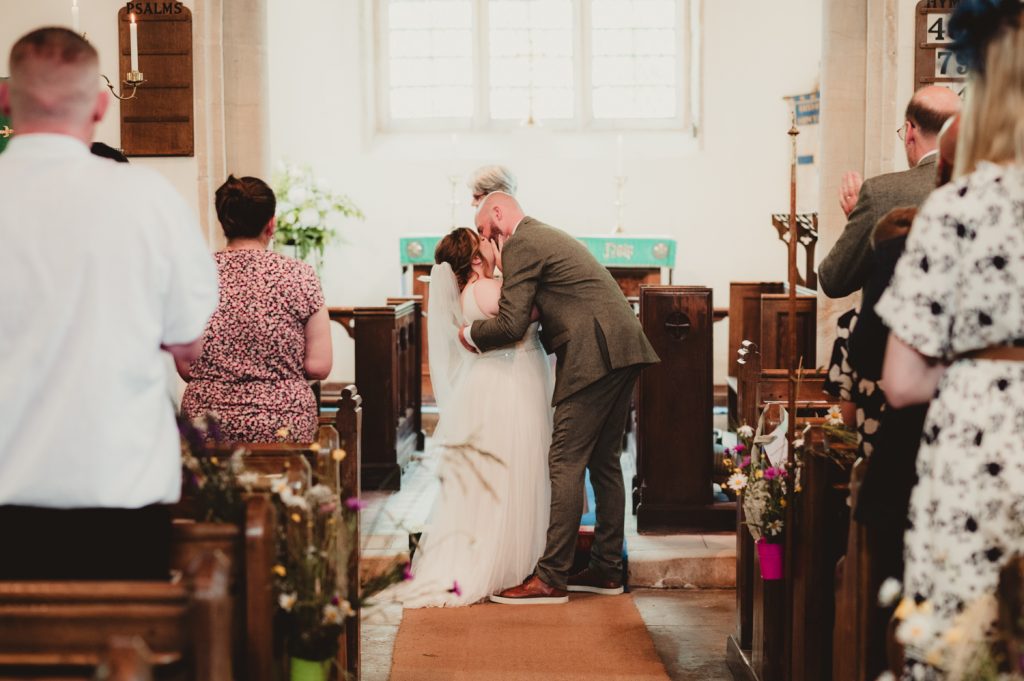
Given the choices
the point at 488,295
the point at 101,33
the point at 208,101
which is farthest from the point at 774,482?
the point at 101,33

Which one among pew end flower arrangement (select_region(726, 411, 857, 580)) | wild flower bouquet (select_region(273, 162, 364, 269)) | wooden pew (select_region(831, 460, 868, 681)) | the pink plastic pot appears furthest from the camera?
wild flower bouquet (select_region(273, 162, 364, 269))

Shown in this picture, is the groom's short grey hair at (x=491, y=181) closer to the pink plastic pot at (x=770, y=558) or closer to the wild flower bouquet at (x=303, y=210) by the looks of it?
the pink plastic pot at (x=770, y=558)

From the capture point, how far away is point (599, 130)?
1254 cm

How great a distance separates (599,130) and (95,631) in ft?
35.9

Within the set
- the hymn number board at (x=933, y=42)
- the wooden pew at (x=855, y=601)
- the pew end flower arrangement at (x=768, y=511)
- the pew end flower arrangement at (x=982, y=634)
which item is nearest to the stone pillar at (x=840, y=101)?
the hymn number board at (x=933, y=42)

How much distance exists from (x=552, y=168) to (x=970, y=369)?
1014cm

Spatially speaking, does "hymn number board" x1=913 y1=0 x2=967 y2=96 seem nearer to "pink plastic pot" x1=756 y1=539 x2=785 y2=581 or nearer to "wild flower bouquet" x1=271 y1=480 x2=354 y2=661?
"pink plastic pot" x1=756 y1=539 x2=785 y2=581

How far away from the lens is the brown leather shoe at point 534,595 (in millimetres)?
5258

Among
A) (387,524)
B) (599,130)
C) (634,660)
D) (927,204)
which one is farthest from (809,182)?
(927,204)

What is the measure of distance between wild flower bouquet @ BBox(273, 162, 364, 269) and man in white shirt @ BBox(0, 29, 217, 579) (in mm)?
8118

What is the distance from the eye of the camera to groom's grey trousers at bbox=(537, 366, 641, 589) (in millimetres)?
5230

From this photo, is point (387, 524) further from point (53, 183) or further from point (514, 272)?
point (53, 183)

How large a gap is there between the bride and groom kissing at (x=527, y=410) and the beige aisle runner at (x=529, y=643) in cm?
11

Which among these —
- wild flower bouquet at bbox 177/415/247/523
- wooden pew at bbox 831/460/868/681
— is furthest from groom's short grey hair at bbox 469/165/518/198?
wooden pew at bbox 831/460/868/681
